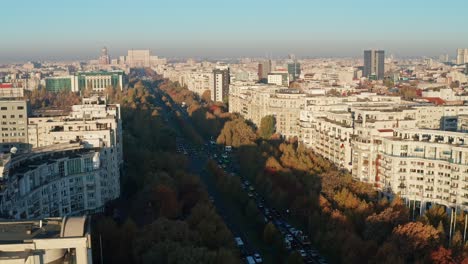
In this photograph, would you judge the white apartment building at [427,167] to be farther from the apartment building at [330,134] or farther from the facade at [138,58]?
the facade at [138,58]

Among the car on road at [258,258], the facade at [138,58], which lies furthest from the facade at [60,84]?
the facade at [138,58]

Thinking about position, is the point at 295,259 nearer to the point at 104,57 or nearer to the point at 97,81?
the point at 97,81

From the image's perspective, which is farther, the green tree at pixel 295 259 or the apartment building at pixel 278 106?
the apartment building at pixel 278 106

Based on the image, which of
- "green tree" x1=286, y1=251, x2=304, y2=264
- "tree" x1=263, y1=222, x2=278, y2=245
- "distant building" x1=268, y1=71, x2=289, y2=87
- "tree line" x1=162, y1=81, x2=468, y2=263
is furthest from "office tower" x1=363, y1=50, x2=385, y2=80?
"green tree" x1=286, y1=251, x2=304, y2=264

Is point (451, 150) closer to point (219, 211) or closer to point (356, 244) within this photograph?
point (356, 244)

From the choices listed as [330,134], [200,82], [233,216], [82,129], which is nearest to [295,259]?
[233,216]

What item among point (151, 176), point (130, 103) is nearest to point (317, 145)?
point (151, 176)
